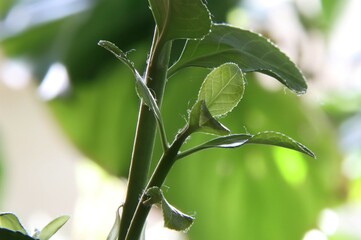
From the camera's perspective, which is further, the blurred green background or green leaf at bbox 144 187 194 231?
the blurred green background

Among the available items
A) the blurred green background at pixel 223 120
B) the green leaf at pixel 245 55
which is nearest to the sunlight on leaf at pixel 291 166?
the blurred green background at pixel 223 120

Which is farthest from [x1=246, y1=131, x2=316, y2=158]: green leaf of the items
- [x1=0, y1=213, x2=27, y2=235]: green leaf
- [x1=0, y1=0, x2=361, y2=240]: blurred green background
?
[x1=0, y1=0, x2=361, y2=240]: blurred green background

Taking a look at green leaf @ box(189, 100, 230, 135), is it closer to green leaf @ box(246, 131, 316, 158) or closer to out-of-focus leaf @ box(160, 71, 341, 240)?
green leaf @ box(246, 131, 316, 158)

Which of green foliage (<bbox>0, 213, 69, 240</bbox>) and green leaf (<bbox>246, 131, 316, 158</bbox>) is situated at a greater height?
green leaf (<bbox>246, 131, 316, 158</bbox>)

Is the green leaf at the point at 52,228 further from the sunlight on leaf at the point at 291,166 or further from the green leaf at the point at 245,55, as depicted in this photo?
→ the sunlight on leaf at the point at 291,166

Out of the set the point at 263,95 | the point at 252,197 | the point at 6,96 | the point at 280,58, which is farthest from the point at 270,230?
the point at 6,96
